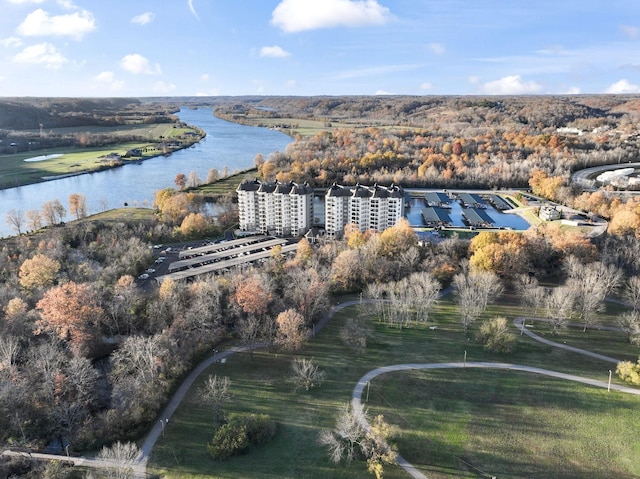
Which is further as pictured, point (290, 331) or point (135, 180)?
point (135, 180)

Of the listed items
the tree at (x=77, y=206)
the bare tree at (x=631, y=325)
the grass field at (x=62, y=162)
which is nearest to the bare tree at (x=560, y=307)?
the bare tree at (x=631, y=325)

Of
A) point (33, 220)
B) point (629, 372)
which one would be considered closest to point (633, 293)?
point (629, 372)

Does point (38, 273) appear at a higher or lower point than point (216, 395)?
higher

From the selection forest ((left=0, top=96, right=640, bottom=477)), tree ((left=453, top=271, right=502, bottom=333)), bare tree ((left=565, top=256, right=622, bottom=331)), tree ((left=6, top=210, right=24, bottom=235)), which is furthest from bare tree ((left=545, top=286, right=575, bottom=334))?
tree ((left=6, top=210, right=24, bottom=235))

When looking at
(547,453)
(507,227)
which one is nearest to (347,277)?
(547,453)

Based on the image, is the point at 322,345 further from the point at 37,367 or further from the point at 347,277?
the point at 37,367

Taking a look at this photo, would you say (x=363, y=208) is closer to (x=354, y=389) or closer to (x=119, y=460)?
(x=354, y=389)

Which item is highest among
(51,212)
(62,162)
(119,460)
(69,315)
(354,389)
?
(62,162)
